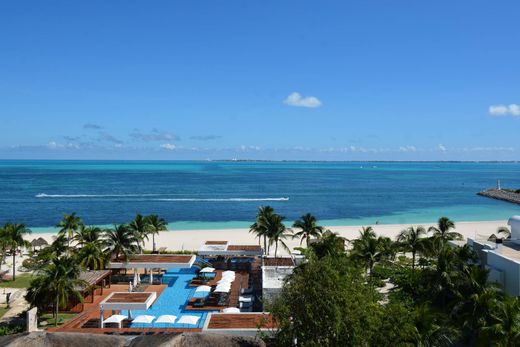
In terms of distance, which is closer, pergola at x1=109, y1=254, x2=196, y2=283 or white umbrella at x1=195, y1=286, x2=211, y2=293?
white umbrella at x1=195, y1=286, x2=211, y2=293

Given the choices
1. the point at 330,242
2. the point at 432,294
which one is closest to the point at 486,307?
the point at 432,294

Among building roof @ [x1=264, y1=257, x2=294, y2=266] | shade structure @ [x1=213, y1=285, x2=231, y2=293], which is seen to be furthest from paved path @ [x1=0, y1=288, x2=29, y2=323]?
building roof @ [x1=264, y1=257, x2=294, y2=266]

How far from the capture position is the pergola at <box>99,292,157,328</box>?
84.5 ft

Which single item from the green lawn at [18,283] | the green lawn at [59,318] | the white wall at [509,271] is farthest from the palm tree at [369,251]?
the green lawn at [18,283]

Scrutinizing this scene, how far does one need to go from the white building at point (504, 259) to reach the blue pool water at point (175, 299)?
59.0ft

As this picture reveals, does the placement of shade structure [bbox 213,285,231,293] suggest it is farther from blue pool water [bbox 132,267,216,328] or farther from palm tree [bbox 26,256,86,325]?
palm tree [bbox 26,256,86,325]

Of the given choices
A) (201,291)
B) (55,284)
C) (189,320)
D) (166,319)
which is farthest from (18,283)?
(189,320)

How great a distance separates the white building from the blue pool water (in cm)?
1797

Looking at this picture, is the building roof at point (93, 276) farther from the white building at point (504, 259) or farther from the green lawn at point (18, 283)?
the white building at point (504, 259)

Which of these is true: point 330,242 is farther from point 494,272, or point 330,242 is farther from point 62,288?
point 62,288

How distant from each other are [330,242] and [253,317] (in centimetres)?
1114

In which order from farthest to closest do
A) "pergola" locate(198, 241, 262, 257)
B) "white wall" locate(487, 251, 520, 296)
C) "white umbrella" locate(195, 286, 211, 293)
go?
1. "pergola" locate(198, 241, 262, 257)
2. "white umbrella" locate(195, 286, 211, 293)
3. "white wall" locate(487, 251, 520, 296)

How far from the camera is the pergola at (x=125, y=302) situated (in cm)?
2575

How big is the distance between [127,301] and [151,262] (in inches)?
332
